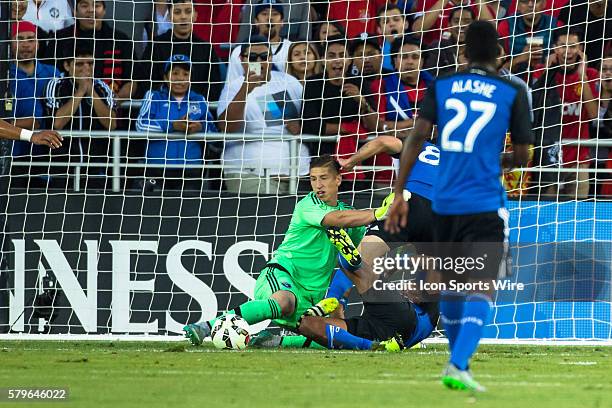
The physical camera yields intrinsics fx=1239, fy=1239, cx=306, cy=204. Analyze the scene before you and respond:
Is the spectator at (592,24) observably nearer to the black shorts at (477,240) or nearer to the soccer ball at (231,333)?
the soccer ball at (231,333)

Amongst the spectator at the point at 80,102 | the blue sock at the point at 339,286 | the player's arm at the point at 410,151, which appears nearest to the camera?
the player's arm at the point at 410,151

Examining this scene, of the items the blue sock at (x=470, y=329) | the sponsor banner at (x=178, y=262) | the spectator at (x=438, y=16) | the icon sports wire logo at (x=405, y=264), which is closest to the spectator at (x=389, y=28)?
the spectator at (x=438, y=16)

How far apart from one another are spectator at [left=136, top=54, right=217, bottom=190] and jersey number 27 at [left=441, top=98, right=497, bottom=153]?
597 cm

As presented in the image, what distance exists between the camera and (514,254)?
12.2m

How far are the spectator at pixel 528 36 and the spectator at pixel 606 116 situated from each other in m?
0.62

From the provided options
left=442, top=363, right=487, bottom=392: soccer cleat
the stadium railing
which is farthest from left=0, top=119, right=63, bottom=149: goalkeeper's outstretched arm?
left=442, top=363, right=487, bottom=392: soccer cleat

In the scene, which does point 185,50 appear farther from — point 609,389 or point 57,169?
point 609,389

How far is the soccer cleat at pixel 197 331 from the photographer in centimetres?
1005

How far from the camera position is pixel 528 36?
12.8m

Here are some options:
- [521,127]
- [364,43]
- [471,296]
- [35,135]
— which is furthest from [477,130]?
[364,43]

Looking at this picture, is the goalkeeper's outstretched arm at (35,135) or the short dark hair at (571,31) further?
the short dark hair at (571,31)

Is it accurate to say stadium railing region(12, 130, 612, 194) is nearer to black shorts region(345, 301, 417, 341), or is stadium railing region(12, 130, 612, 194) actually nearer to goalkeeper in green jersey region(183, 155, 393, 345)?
goalkeeper in green jersey region(183, 155, 393, 345)

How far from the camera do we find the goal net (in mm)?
11930

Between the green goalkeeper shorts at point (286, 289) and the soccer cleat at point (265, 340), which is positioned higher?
the green goalkeeper shorts at point (286, 289)
